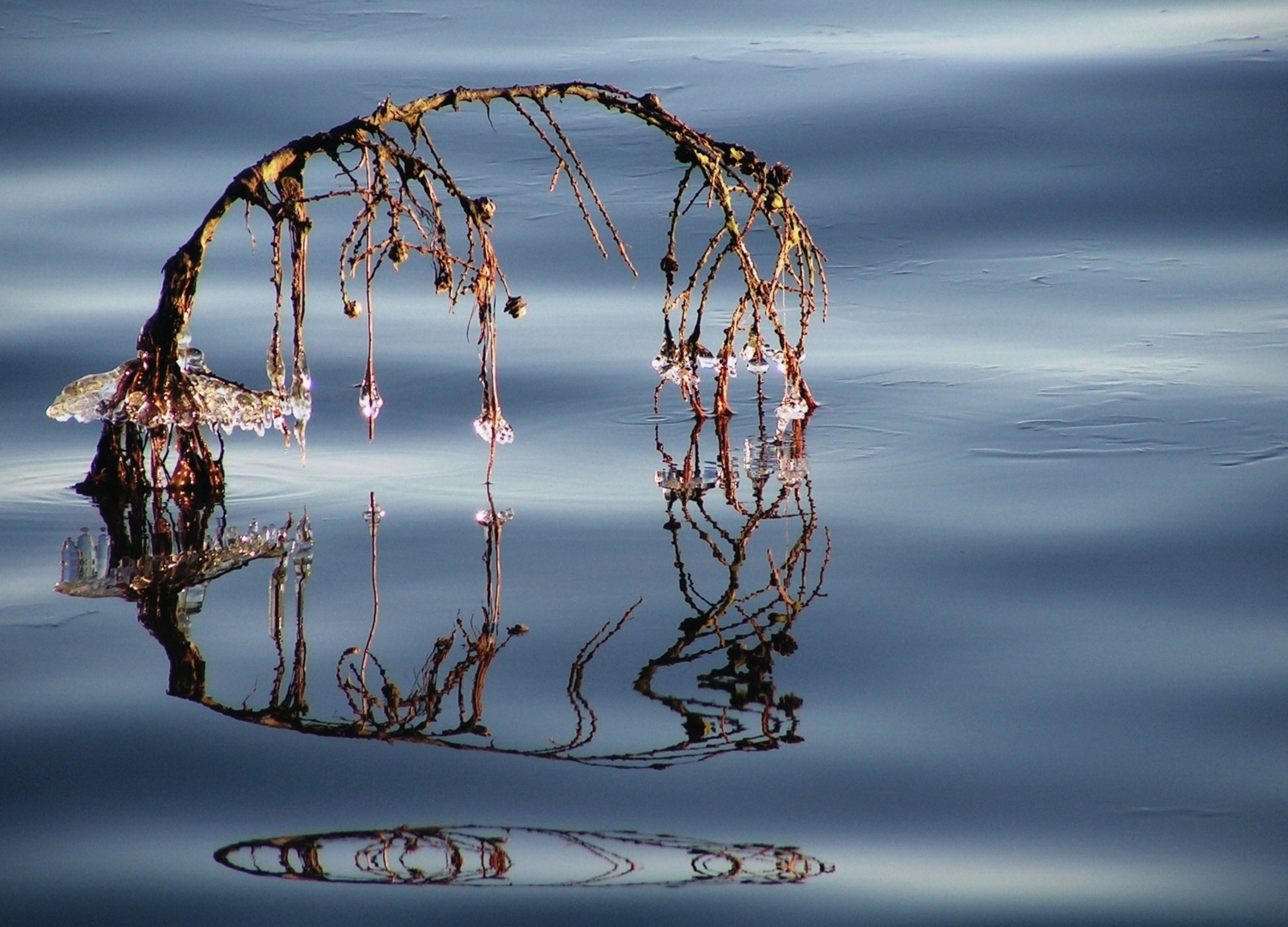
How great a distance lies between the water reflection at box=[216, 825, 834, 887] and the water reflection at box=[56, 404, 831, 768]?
0.22 meters

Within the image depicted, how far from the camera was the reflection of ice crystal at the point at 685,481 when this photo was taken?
3646 mm

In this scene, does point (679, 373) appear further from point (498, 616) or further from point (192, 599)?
point (192, 599)

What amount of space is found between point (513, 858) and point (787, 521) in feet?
4.42

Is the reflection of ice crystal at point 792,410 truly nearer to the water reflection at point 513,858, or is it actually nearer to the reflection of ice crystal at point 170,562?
the reflection of ice crystal at point 170,562

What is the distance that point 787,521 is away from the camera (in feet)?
11.4

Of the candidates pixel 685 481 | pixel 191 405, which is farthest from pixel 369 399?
pixel 685 481

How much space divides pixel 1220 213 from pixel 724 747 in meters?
4.07

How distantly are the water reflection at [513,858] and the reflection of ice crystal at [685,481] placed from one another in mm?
1402

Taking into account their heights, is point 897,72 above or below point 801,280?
above

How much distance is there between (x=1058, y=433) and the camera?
13.0 feet

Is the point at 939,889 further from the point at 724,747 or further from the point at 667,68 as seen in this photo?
the point at 667,68

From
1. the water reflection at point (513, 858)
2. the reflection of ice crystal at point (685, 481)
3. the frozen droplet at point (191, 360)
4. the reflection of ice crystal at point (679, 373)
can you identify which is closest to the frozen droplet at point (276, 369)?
the frozen droplet at point (191, 360)

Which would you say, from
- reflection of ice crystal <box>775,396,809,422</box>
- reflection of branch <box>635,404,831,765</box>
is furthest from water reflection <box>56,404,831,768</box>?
reflection of ice crystal <box>775,396,809,422</box>

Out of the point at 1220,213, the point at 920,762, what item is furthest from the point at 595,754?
the point at 1220,213
